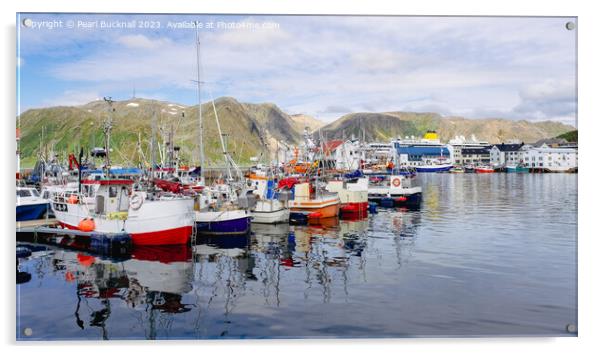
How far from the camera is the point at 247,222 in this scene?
72.0ft

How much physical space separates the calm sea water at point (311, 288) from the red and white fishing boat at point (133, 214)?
0.62m

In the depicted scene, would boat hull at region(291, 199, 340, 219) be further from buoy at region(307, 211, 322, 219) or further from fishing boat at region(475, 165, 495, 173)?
fishing boat at region(475, 165, 495, 173)

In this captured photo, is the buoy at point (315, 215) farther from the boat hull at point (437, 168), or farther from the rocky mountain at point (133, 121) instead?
the boat hull at point (437, 168)

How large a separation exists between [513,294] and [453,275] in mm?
2017

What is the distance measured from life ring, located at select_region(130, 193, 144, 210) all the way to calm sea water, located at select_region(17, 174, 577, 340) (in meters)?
1.54

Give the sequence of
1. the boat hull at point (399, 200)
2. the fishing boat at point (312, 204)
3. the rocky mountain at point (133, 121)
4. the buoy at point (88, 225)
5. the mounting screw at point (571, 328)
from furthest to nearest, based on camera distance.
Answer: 1. the boat hull at point (399, 200)
2. the fishing boat at point (312, 204)
3. the buoy at point (88, 225)
4. the rocky mountain at point (133, 121)
5. the mounting screw at point (571, 328)

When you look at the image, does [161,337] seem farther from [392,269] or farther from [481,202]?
[481,202]

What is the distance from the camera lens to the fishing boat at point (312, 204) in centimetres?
2752

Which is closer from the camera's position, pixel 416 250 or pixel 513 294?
pixel 513 294

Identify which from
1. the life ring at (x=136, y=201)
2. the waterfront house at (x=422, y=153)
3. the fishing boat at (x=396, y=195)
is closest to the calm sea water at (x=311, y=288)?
the life ring at (x=136, y=201)

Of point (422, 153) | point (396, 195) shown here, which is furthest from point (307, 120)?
point (422, 153)

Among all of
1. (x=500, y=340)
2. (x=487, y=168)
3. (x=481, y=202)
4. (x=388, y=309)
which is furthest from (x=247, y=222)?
(x=487, y=168)

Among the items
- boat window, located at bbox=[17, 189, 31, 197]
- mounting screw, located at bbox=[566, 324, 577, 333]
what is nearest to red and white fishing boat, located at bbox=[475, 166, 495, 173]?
boat window, located at bbox=[17, 189, 31, 197]

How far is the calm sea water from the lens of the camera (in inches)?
391
